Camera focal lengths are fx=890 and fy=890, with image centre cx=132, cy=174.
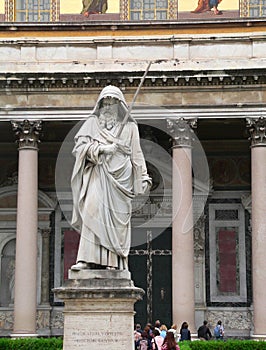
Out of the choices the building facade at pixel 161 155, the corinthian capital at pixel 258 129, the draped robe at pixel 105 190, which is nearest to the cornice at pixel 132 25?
the building facade at pixel 161 155

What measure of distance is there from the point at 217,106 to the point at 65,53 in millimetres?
5624

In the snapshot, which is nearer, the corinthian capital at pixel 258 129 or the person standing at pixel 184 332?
the person standing at pixel 184 332

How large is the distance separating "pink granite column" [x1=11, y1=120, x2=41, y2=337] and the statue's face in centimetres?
1659

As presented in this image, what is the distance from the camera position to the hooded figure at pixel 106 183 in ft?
37.4

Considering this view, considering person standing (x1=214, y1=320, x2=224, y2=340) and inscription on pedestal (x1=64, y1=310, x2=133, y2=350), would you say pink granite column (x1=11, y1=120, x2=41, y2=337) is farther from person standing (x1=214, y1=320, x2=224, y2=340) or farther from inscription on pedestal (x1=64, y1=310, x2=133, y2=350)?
inscription on pedestal (x1=64, y1=310, x2=133, y2=350)

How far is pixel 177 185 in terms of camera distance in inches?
1094

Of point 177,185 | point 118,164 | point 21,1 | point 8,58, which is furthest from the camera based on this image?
point 21,1

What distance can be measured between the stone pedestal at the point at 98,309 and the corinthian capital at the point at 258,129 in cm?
1767

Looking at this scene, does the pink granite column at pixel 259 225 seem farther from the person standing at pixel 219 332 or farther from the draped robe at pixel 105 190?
the draped robe at pixel 105 190

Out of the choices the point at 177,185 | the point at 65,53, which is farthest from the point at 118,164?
the point at 65,53

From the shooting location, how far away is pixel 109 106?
1200 cm

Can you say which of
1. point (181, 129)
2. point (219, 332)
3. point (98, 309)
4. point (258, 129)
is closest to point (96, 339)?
point (98, 309)

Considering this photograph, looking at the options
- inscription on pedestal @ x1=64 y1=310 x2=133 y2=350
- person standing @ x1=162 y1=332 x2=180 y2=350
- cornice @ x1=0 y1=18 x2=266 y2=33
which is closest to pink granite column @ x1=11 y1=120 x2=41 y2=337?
cornice @ x1=0 y1=18 x2=266 y2=33

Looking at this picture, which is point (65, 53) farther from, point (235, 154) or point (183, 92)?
point (235, 154)
